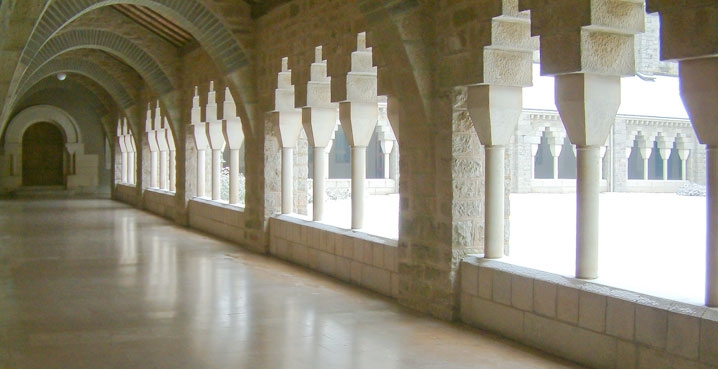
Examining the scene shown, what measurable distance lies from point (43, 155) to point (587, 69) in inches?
766

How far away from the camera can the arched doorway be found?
20.3m

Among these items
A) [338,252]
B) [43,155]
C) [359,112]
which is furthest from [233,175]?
[43,155]

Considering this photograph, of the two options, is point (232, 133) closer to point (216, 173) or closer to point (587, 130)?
point (216, 173)

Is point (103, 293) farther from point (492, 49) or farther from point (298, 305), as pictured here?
point (492, 49)

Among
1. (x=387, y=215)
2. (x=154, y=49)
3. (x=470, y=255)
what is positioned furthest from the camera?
(x=154, y=49)

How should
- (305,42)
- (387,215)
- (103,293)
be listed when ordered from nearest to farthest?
(103,293) → (305,42) → (387,215)

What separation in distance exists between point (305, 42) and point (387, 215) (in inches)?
120

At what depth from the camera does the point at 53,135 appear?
20.6 m

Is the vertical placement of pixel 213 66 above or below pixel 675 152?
above

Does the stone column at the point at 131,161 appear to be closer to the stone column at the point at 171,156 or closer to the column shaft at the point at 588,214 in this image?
the stone column at the point at 171,156

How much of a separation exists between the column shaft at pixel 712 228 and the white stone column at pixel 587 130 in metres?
0.70

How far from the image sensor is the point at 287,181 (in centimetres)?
802

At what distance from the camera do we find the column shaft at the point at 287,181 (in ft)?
26.1

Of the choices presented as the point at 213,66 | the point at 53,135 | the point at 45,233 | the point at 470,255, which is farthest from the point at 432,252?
the point at 53,135
